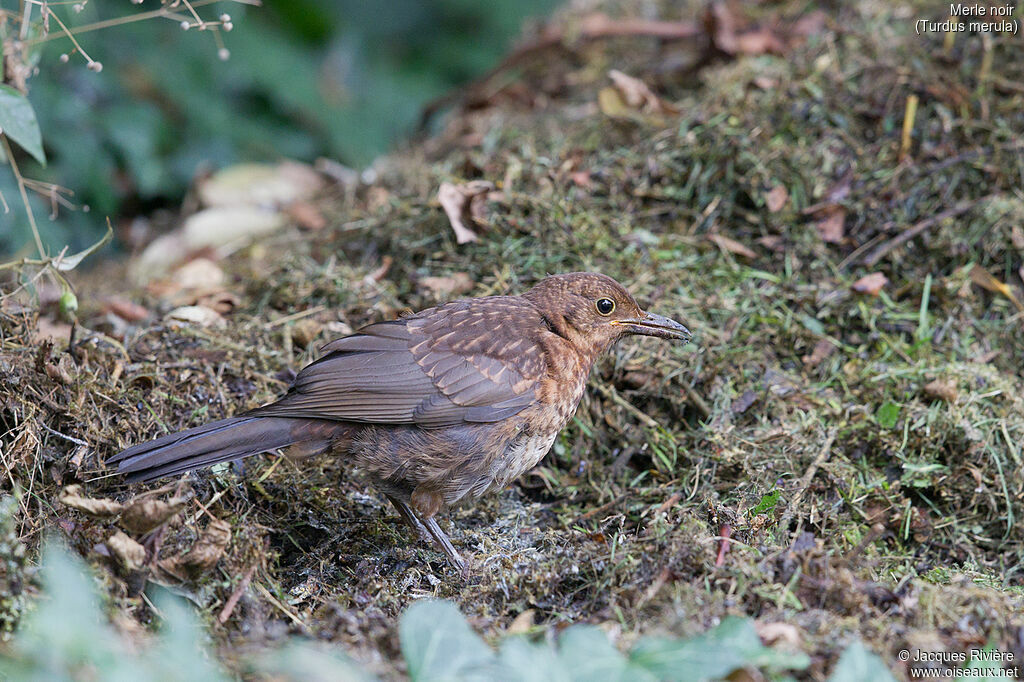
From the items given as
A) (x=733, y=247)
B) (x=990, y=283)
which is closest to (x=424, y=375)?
(x=733, y=247)

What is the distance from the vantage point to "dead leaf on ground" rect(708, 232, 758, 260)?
15.7 ft

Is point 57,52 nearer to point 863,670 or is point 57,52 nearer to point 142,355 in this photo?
point 142,355

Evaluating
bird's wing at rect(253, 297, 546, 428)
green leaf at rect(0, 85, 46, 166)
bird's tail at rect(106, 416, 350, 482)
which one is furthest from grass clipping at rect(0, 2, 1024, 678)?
green leaf at rect(0, 85, 46, 166)

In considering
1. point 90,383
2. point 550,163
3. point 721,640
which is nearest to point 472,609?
point 721,640

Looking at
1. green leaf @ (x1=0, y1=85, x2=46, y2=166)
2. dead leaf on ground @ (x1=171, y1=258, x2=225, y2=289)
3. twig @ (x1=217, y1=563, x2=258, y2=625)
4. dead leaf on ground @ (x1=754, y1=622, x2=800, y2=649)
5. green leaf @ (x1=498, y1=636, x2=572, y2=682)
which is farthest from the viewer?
dead leaf on ground @ (x1=171, y1=258, x2=225, y2=289)

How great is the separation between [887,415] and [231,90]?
227 inches

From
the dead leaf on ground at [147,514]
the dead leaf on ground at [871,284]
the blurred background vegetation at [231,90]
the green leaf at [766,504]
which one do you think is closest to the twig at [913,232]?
the dead leaf on ground at [871,284]

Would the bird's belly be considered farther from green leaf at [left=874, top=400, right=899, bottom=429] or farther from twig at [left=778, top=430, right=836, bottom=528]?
green leaf at [left=874, top=400, right=899, bottom=429]

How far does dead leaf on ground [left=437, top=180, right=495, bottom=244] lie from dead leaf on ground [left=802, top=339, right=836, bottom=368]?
178 cm

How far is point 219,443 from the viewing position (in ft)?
10.5

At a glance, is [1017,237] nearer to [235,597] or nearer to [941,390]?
[941,390]

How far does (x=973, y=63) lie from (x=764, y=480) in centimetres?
314

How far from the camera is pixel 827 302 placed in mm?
4527

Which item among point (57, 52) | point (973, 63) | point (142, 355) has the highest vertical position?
point (57, 52)
